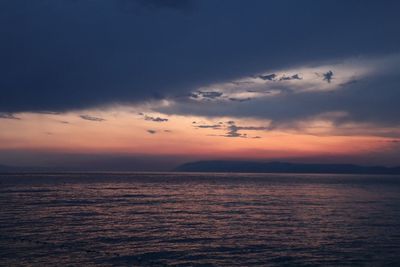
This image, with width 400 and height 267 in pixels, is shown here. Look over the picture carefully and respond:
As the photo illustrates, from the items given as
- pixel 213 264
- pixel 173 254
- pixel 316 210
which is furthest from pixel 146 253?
pixel 316 210

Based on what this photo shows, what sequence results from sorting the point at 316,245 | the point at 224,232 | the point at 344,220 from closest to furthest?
the point at 316,245 < the point at 224,232 < the point at 344,220

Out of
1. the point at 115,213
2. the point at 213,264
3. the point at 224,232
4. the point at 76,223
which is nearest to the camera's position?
the point at 213,264

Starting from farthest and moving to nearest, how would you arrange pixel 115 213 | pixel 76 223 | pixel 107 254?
1. pixel 115 213
2. pixel 76 223
3. pixel 107 254

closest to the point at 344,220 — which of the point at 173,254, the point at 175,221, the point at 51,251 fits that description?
the point at 175,221

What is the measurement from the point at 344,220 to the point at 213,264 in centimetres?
2676

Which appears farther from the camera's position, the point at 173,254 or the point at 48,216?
the point at 48,216

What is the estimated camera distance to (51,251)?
3108cm

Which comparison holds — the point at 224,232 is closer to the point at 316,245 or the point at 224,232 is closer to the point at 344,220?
the point at 316,245

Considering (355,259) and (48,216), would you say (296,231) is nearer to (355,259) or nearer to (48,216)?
(355,259)

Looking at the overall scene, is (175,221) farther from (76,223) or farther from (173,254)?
(173,254)

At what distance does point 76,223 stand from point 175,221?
11037 millimetres

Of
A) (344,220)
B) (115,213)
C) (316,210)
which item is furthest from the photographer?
(316,210)

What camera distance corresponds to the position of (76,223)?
45438 millimetres

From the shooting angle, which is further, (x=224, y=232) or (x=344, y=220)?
(x=344, y=220)
